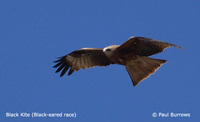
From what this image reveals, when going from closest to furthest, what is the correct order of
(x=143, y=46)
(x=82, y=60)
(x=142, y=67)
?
(x=143, y=46) → (x=142, y=67) → (x=82, y=60)

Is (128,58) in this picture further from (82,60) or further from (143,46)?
(82,60)

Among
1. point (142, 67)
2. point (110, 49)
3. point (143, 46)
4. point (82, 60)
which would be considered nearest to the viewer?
point (143, 46)

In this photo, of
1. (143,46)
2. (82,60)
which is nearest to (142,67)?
(143,46)

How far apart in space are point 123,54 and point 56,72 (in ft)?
6.64

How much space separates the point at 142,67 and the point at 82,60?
1688 mm

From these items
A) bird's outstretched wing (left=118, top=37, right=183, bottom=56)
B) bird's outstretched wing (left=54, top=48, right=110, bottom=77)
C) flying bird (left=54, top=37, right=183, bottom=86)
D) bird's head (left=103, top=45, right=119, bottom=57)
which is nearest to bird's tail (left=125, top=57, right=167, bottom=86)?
flying bird (left=54, top=37, right=183, bottom=86)

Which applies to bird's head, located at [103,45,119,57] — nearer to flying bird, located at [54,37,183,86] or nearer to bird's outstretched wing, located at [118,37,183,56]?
flying bird, located at [54,37,183,86]

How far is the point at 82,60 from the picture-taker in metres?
9.18

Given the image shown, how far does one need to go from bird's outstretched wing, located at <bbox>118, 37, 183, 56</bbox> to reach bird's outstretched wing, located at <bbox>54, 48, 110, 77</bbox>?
1.29 meters

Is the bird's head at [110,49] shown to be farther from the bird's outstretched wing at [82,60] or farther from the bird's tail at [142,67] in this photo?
the bird's outstretched wing at [82,60]

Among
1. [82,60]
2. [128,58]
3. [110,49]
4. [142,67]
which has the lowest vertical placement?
[142,67]

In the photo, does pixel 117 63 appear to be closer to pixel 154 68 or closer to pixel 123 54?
pixel 123 54

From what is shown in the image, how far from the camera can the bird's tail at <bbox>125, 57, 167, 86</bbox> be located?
8062 millimetres

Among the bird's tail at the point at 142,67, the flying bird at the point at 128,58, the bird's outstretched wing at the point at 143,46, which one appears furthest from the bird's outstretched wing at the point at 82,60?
the bird's outstretched wing at the point at 143,46
